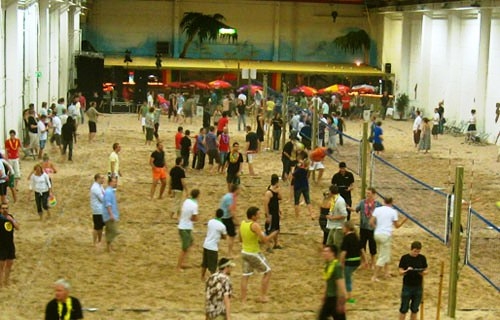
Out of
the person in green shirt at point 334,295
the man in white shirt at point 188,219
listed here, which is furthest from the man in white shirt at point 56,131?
the person in green shirt at point 334,295

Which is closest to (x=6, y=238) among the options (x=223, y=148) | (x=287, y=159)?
(x=287, y=159)

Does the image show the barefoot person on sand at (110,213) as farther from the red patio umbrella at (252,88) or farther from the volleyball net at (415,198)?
the red patio umbrella at (252,88)

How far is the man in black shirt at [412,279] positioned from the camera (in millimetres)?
14312

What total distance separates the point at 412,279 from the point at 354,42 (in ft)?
155

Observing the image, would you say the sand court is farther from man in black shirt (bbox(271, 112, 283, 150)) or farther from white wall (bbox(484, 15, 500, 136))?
white wall (bbox(484, 15, 500, 136))

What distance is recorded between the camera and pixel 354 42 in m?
60.7

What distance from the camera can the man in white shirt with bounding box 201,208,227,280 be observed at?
1625 centimetres

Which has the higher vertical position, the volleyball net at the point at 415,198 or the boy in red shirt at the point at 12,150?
the boy in red shirt at the point at 12,150

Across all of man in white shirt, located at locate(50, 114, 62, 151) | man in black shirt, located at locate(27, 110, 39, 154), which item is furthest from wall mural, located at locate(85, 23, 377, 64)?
man in black shirt, located at locate(27, 110, 39, 154)

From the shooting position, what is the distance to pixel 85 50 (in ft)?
186

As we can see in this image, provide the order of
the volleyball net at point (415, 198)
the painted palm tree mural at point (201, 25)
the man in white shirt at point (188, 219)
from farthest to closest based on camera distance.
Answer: the painted palm tree mural at point (201, 25), the volleyball net at point (415, 198), the man in white shirt at point (188, 219)

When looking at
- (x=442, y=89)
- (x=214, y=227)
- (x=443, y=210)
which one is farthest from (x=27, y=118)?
(x=442, y=89)

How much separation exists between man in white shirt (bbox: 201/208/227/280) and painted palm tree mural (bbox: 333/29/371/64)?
45198 millimetres

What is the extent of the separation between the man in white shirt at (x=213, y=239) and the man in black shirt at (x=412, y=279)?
3129 mm
